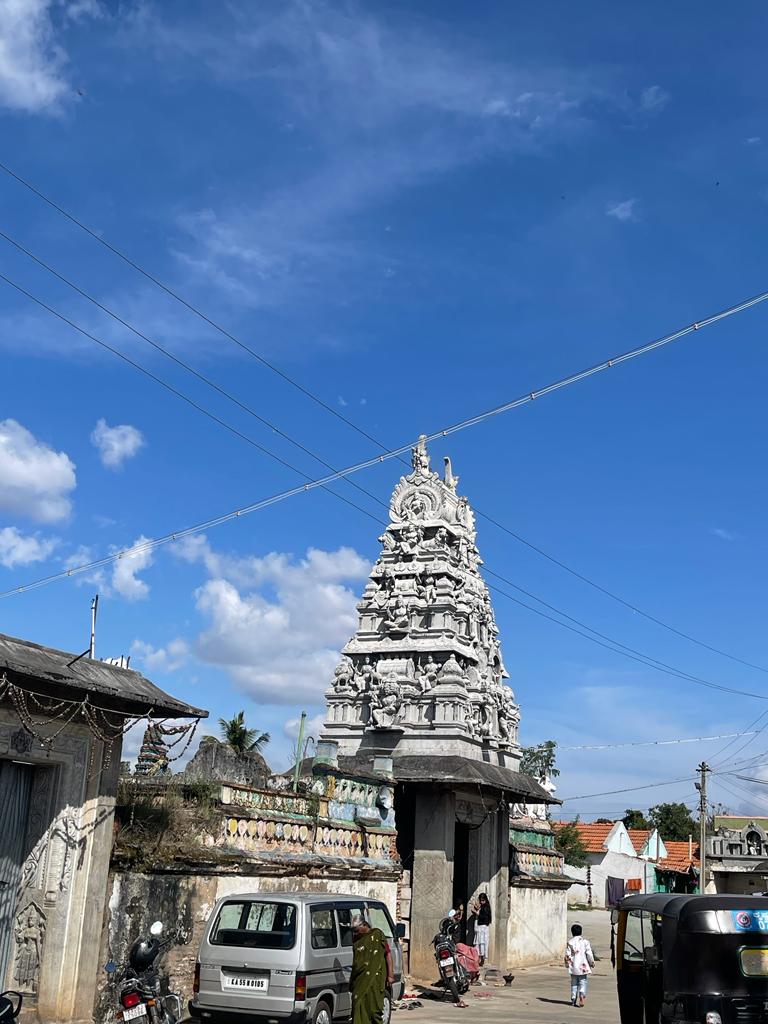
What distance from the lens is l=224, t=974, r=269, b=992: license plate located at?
11.1 meters

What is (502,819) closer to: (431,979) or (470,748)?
(470,748)

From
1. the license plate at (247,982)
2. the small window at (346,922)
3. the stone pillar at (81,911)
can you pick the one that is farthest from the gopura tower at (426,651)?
the license plate at (247,982)

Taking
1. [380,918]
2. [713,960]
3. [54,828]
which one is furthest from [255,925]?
[713,960]

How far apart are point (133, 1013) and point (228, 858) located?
11.6ft

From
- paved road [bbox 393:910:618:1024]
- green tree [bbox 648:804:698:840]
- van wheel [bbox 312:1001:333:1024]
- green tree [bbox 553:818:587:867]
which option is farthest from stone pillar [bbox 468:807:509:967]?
green tree [bbox 648:804:698:840]

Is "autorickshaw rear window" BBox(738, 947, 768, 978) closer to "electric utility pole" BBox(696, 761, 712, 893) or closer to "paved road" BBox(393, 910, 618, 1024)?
"paved road" BBox(393, 910, 618, 1024)

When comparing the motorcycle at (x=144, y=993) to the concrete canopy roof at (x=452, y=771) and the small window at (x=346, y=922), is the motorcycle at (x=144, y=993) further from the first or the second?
Result: the concrete canopy roof at (x=452, y=771)

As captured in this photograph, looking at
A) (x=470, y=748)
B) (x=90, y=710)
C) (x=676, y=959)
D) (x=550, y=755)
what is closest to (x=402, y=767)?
(x=470, y=748)

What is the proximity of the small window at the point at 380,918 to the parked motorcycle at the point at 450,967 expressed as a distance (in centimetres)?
446

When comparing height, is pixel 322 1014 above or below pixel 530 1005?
above

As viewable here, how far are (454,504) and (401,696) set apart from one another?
6.14m

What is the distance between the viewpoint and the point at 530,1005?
1761 centimetres

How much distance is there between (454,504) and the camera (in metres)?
27.6

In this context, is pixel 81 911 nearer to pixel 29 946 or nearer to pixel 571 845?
pixel 29 946
